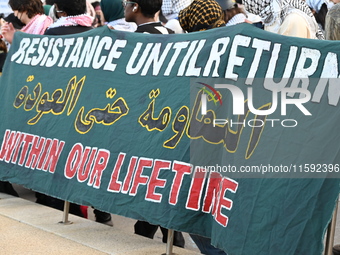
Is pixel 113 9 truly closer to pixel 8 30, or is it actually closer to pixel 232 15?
pixel 8 30

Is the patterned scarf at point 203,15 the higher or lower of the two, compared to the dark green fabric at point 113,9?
lower

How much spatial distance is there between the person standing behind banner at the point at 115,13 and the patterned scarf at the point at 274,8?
180cm

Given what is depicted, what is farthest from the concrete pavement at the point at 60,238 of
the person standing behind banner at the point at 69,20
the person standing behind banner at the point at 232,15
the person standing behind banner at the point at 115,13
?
the person standing behind banner at the point at 232,15

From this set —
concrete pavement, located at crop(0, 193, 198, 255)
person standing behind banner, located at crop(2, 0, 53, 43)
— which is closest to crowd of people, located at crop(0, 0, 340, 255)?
person standing behind banner, located at crop(2, 0, 53, 43)

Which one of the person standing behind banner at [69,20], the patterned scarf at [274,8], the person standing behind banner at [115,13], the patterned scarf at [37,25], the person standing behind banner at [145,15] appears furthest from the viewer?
the patterned scarf at [37,25]

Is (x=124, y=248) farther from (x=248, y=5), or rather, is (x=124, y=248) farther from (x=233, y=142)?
(x=248, y=5)

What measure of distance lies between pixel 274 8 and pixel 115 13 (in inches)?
89.0

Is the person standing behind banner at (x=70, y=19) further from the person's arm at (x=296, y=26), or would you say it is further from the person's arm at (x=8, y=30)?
the person's arm at (x=296, y=26)

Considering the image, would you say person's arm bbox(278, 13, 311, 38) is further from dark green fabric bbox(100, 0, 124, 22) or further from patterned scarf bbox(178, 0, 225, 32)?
dark green fabric bbox(100, 0, 124, 22)

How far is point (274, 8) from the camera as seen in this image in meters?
5.17

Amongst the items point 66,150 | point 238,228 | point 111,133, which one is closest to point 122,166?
point 111,133

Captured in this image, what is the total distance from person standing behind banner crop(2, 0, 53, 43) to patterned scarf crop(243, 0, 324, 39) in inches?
109

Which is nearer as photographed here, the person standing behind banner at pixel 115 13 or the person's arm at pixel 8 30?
the person standing behind banner at pixel 115 13

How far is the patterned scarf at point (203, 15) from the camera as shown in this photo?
524 cm
